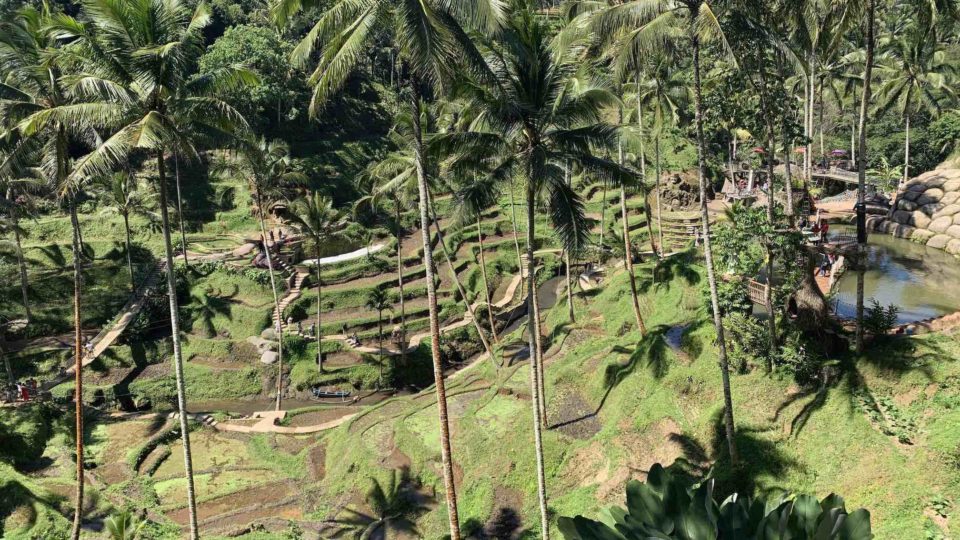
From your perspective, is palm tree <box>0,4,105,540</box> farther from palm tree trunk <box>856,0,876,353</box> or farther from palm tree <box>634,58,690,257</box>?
palm tree <box>634,58,690,257</box>

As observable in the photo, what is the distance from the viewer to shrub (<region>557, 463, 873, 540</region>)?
7871 millimetres

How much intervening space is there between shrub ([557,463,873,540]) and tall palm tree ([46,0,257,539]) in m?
13.7

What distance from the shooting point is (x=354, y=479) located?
86.3 ft

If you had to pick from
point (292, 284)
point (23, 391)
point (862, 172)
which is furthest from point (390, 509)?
point (292, 284)

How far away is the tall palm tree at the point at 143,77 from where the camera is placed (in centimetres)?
1509

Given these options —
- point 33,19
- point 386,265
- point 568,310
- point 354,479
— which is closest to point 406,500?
point 354,479

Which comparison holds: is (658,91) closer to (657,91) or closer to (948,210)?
(657,91)

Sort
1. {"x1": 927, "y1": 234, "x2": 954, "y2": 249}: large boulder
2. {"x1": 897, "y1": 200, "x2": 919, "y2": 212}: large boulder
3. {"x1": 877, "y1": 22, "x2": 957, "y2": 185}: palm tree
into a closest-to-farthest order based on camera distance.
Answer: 1. {"x1": 927, "y1": 234, "x2": 954, "y2": 249}: large boulder
2. {"x1": 897, "y1": 200, "x2": 919, "y2": 212}: large boulder
3. {"x1": 877, "y1": 22, "x2": 957, "y2": 185}: palm tree

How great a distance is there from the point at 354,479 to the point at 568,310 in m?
18.4

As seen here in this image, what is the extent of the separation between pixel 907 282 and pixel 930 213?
15.6 m

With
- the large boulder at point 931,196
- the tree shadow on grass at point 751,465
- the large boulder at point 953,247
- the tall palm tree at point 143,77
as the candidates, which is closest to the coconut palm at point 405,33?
the tall palm tree at point 143,77

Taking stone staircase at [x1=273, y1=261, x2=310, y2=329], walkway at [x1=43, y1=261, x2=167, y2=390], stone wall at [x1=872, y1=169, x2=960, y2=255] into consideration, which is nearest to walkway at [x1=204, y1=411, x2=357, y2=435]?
stone staircase at [x1=273, y1=261, x2=310, y2=329]

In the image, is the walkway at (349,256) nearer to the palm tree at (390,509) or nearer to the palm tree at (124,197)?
the palm tree at (124,197)

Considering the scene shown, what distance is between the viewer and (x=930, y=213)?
1633 inches
